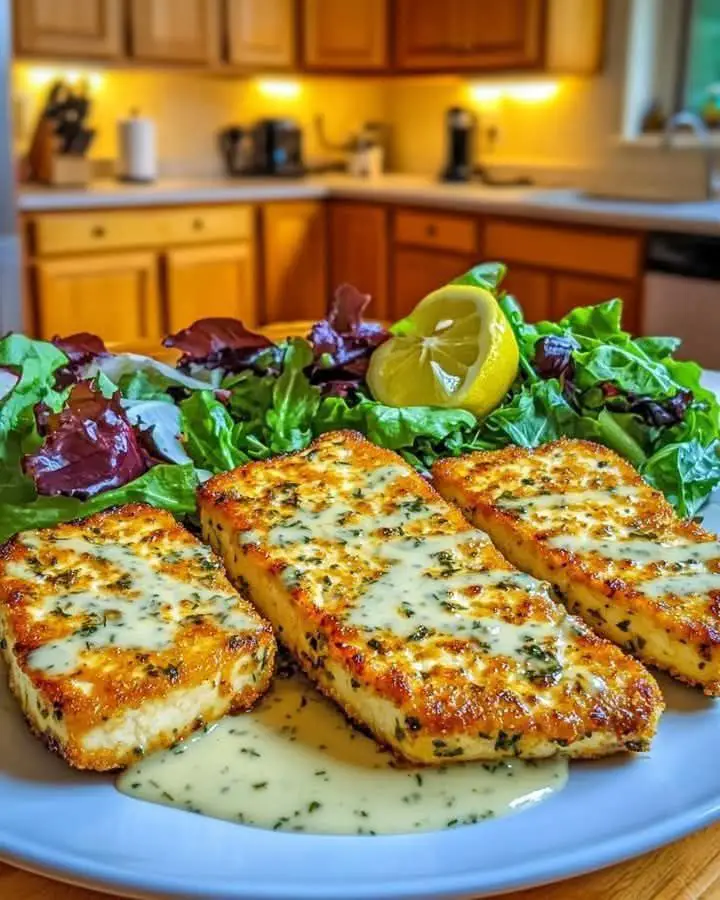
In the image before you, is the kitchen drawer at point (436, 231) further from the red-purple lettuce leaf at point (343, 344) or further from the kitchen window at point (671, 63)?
the red-purple lettuce leaf at point (343, 344)

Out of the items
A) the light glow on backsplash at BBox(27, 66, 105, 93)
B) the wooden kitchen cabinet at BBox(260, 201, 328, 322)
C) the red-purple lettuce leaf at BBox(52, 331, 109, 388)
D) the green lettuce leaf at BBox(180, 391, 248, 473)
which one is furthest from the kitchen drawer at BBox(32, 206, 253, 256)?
the green lettuce leaf at BBox(180, 391, 248, 473)

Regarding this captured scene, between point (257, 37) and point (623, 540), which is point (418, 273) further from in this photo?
point (623, 540)

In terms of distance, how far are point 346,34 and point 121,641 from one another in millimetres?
4949

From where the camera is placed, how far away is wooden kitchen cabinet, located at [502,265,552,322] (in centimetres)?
423

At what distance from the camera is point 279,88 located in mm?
5766

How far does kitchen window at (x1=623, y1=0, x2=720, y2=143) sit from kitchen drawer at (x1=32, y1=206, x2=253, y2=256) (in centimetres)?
189

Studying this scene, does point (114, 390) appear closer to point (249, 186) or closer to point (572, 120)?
point (249, 186)

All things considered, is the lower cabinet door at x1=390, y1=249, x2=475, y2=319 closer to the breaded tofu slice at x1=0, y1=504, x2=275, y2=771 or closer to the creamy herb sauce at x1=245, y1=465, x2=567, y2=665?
the creamy herb sauce at x1=245, y1=465, x2=567, y2=665

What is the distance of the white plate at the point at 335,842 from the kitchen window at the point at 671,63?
4347 mm

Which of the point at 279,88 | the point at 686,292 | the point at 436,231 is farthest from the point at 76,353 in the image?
the point at 279,88

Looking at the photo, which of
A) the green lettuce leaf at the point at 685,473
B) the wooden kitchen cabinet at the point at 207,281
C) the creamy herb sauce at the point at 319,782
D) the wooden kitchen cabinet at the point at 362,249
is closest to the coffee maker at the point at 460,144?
the wooden kitchen cabinet at the point at 362,249

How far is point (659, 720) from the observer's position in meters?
0.93

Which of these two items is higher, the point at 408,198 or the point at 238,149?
the point at 238,149

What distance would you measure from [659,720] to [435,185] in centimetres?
457
